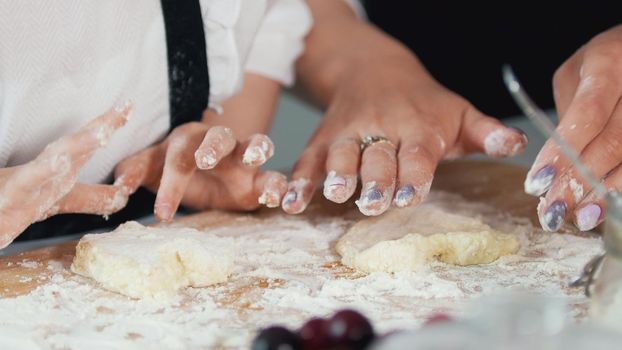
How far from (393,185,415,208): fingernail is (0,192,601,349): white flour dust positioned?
3.8 inches

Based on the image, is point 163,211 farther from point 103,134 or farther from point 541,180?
point 541,180

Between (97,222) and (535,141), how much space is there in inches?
37.3

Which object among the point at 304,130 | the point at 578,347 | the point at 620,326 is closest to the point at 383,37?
the point at 620,326

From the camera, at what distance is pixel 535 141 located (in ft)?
6.09

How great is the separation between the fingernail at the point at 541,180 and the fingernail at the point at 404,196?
0.14 metres

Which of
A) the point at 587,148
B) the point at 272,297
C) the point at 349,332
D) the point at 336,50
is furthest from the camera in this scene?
the point at 336,50

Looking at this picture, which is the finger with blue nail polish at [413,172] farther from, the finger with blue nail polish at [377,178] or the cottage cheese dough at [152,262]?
the cottage cheese dough at [152,262]

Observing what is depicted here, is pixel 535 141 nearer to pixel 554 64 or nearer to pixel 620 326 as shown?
pixel 554 64

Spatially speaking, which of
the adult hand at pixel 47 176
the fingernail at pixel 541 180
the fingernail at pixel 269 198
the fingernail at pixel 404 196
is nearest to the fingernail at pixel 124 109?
the adult hand at pixel 47 176

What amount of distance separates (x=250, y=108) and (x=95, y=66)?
349 mm

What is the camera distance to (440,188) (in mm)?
1338

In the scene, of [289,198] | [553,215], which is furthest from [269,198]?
[553,215]

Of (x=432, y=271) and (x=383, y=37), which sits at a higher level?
(x=383, y=37)

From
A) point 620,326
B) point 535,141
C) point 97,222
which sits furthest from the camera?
point 535,141
